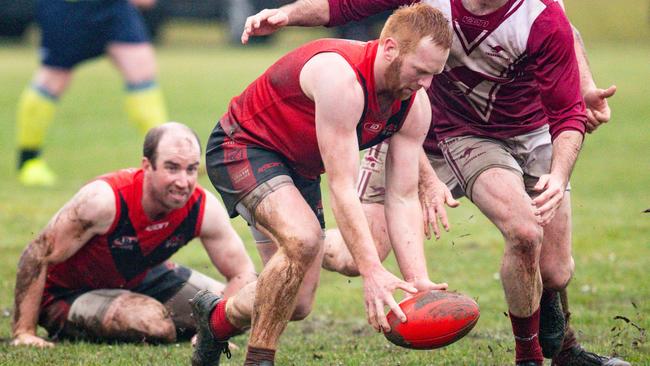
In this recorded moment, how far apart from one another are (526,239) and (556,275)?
49cm

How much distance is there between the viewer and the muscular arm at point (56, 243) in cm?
626

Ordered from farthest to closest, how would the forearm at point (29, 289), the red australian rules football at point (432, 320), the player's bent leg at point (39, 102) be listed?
the player's bent leg at point (39, 102) → the forearm at point (29, 289) → the red australian rules football at point (432, 320)

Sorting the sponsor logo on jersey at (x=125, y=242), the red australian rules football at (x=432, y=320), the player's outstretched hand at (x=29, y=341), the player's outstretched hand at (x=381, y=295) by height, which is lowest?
the player's outstretched hand at (x=29, y=341)

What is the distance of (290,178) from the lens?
5.36 meters

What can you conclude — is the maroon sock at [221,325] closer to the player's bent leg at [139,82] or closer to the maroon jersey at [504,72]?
the maroon jersey at [504,72]

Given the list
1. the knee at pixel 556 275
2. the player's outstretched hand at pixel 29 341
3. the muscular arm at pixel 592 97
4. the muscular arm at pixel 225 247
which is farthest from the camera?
the muscular arm at pixel 225 247

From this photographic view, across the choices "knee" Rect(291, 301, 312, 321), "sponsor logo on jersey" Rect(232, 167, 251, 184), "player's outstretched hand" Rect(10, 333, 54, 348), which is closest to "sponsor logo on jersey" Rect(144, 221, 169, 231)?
"player's outstretched hand" Rect(10, 333, 54, 348)

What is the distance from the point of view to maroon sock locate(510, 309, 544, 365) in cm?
568

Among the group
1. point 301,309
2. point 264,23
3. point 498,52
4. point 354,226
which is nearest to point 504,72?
point 498,52

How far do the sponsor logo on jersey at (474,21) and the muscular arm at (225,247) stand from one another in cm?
175

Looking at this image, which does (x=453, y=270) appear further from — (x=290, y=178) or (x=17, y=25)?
(x=17, y=25)

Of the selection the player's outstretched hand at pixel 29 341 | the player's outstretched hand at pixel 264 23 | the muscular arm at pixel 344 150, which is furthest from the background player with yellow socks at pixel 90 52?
the muscular arm at pixel 344 150

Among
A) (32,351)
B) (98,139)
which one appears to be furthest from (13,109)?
(32,351)

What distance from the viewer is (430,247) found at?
9891 mm
